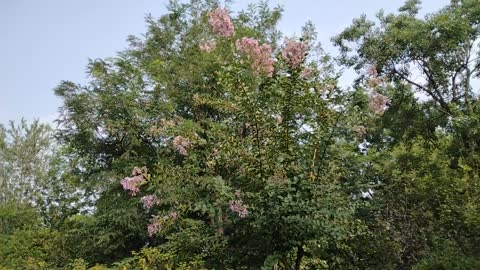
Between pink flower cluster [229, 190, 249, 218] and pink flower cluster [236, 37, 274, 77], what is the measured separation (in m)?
0.97

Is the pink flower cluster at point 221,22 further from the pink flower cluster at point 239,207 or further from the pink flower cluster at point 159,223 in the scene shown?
the pink flower cluster at point 159,223

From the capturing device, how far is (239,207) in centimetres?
327

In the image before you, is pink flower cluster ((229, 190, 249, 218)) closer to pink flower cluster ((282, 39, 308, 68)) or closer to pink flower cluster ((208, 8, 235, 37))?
pink flower cluster ((282, 39, 308, 68))

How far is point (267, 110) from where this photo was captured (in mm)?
3418

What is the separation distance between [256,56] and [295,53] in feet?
1.34

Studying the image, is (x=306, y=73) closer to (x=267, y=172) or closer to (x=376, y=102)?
(x=376, y=102)

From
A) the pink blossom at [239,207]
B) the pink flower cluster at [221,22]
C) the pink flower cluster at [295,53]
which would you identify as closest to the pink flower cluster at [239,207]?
the pink blossom at [239,207]


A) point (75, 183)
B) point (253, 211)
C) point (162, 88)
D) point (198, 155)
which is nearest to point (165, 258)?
point (198, 155)

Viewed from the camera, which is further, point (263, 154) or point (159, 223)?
point (159, 223)

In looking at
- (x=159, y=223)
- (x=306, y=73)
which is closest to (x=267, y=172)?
(x=306, y=73)

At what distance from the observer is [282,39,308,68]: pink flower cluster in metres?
3.30

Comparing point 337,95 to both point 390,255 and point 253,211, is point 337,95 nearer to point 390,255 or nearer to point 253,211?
point 253,211

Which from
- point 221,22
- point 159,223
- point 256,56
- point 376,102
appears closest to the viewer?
point 376,102

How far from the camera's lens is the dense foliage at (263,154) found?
11.0 feet
